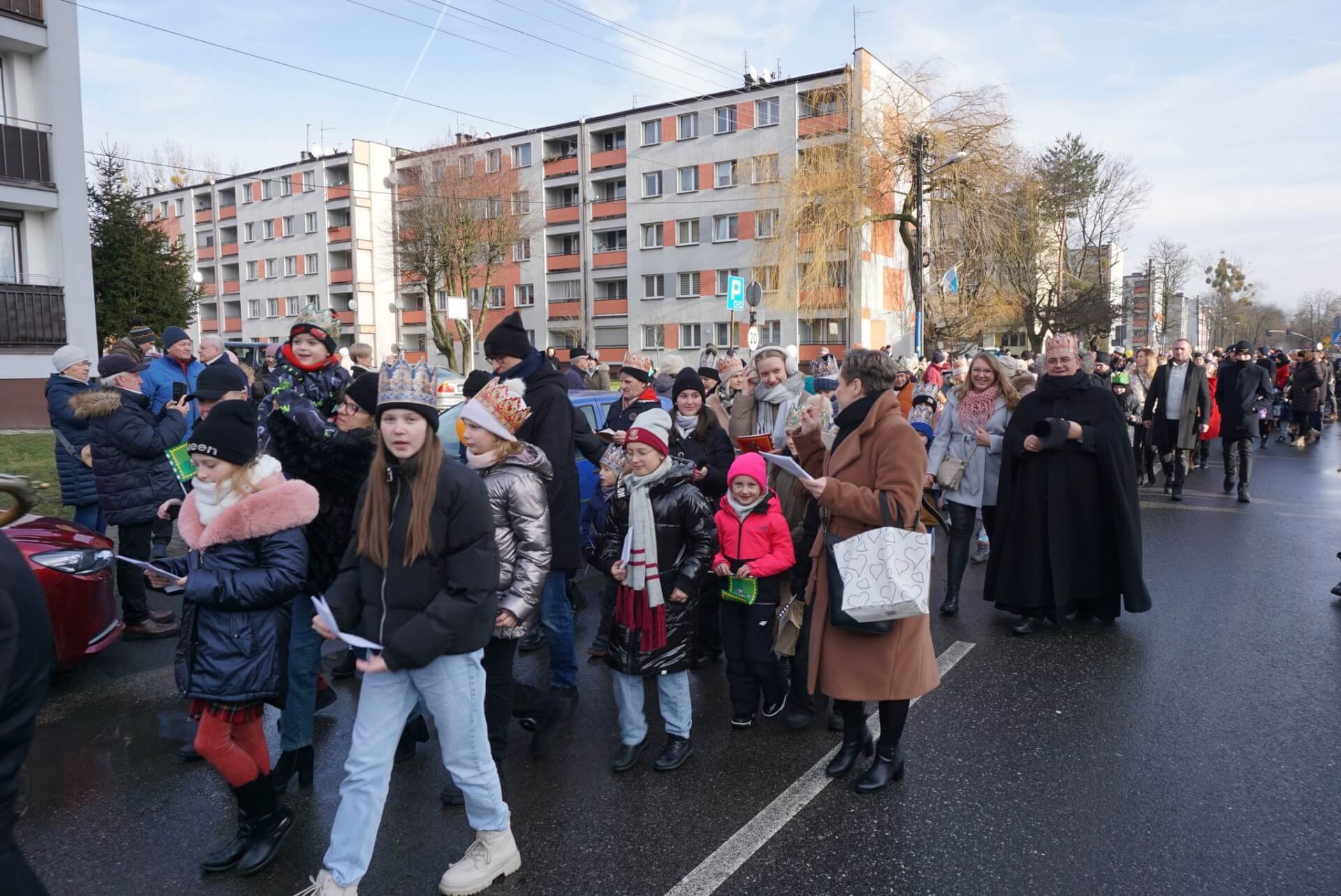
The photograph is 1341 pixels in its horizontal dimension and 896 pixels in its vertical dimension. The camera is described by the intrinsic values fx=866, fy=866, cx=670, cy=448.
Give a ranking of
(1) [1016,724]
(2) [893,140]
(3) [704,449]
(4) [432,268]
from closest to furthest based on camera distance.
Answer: (1) [1016,724] < (3) [704,449] < (2) [893,140] < (4) [432,268]

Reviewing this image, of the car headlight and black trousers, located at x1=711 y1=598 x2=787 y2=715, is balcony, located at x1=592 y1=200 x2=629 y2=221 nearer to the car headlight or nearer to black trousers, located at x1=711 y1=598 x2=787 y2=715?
the car headlight

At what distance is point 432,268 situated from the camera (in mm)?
45094

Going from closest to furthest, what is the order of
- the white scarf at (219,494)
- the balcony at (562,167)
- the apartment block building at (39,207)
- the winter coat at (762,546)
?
the white scarf at (219,494), the winter coat at (762,546), the apartment block building at (39,207), the balcony at (562,167)

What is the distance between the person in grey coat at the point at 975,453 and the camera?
6863 millimetres

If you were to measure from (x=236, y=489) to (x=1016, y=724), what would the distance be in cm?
405

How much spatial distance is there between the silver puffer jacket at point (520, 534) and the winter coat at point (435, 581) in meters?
0.70

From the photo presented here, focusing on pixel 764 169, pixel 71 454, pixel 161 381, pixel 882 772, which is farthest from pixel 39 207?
pixel 764 169

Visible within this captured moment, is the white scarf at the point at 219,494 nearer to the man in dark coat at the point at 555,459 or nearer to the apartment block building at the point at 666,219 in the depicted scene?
the man in dark coat at the point at 555,459

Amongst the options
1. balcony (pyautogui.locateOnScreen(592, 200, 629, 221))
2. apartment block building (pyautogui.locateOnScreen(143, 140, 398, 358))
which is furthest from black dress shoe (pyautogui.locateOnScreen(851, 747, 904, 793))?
apartment block building (pyautogui.locateOnScreen(143, 140, 398, 358))

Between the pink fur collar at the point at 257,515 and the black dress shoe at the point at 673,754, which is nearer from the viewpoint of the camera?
the pink fur collar at the point at 257,515

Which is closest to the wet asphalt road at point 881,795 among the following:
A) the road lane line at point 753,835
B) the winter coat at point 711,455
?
the road lane line at point 753,835

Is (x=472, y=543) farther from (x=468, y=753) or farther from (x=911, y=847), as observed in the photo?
(x=911, y=847)

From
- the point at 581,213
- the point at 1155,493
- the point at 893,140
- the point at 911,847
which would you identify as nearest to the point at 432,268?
the point at 581,213

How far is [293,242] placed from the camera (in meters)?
64.2
